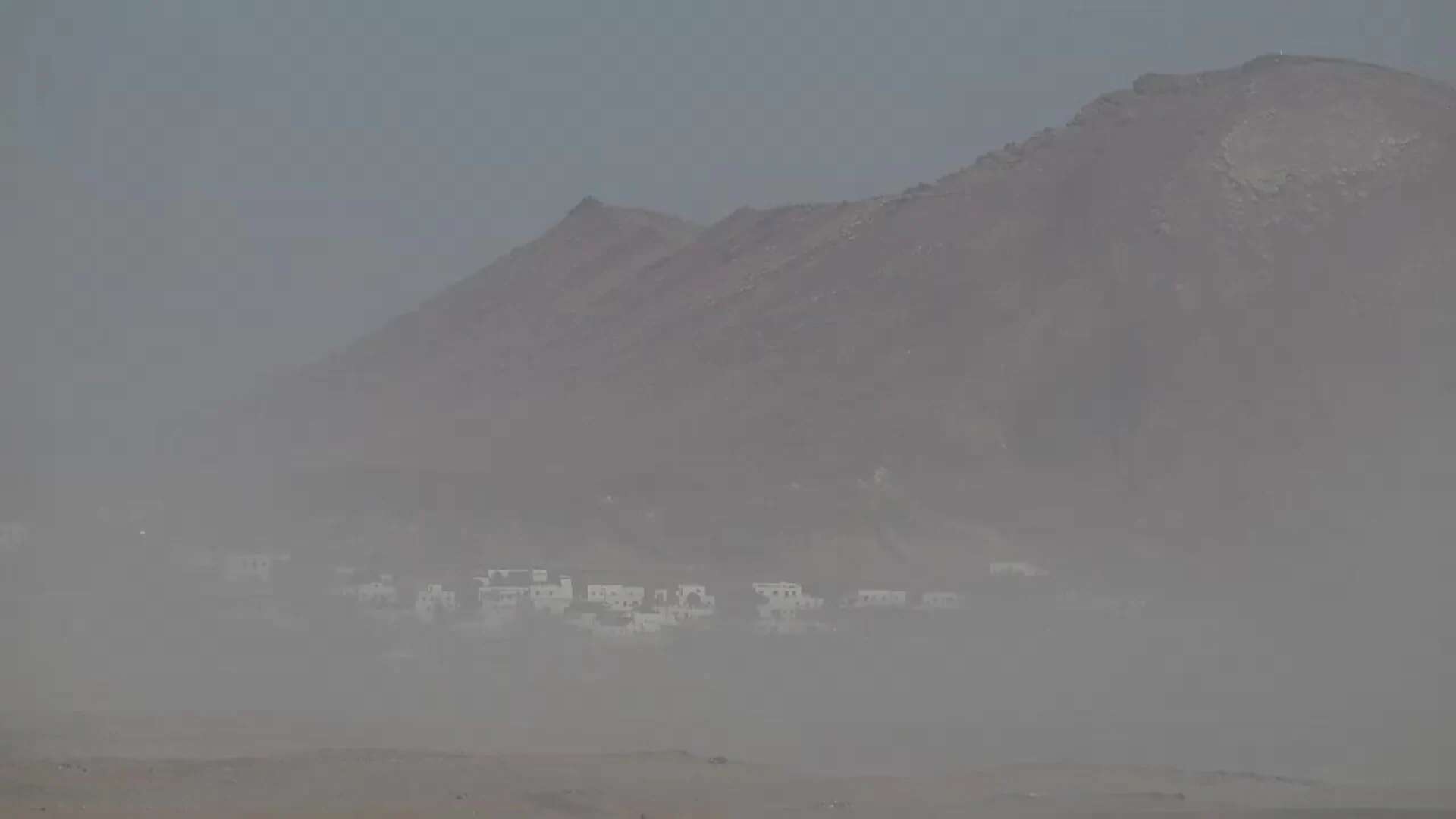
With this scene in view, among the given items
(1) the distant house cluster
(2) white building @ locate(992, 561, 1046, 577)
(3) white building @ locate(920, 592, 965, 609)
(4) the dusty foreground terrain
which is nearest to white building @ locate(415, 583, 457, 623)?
(1) the distant house cluster

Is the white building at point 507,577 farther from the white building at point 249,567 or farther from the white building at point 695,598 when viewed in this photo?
the white building at point 249,567

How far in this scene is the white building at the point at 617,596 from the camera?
74.0 metres

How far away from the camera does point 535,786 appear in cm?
4481

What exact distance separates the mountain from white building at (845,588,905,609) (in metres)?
3.74

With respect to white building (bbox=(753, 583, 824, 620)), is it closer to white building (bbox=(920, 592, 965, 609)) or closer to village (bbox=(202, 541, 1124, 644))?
village (bbox=(202, 541, 1124, 644))

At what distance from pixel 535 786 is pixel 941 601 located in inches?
1261

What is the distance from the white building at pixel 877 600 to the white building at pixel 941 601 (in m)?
0.62

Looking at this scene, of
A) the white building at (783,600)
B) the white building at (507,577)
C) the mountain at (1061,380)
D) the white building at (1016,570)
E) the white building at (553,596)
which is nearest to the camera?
the white building at (553,596)

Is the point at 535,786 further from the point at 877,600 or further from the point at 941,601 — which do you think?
the point at 941,601

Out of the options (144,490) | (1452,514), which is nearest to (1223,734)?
(1452,514)

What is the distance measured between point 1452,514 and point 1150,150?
23.2 m

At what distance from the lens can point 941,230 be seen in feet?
330

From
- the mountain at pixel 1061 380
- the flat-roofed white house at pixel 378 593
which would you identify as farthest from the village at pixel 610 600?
the mountain at pixel 1061 380

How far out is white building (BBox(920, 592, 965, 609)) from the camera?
74.9 meters
